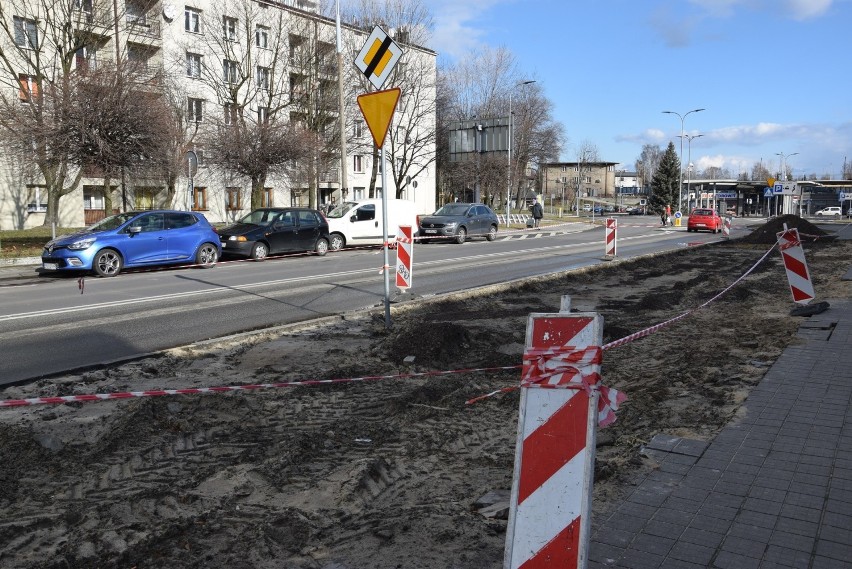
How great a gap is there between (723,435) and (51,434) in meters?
5.09

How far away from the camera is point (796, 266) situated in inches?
423

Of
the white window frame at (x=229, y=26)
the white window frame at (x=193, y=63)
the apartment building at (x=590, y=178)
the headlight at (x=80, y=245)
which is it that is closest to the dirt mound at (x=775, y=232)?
the headlight at (x=80, y=245)

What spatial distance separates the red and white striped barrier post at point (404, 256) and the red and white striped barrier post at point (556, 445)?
881cm

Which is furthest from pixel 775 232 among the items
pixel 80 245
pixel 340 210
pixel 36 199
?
pixel 36 199

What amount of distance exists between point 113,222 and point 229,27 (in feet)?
81.2

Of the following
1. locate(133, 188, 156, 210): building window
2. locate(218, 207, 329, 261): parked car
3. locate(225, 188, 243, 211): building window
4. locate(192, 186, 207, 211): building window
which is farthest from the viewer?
locate(225, 188, 243, 211): building window

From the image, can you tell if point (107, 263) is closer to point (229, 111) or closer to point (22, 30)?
point (22, 30)

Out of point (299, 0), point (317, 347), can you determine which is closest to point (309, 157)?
point (299, 0)

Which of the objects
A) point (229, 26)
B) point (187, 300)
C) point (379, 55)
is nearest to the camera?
point (379, 55)

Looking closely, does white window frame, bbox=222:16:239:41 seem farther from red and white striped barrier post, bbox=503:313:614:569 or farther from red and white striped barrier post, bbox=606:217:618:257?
red and white striped barrier post, bbox=503:313:614:569

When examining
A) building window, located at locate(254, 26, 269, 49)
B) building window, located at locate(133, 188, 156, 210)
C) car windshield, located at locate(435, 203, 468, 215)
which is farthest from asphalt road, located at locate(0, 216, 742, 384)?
building window, located at locate(133, 188, 156, 210)

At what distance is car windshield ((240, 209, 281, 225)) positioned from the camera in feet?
74.1

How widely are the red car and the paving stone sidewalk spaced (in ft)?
126

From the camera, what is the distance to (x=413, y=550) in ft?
11.5
